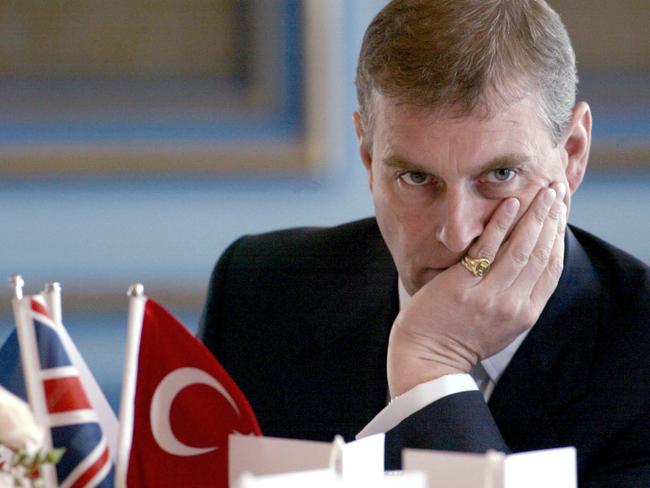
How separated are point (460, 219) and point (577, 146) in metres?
0.25

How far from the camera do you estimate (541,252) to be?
1.48 meters

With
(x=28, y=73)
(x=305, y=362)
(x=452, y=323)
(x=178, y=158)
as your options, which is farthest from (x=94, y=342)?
(x=452, y=323)

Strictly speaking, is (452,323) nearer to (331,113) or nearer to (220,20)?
(331,113)

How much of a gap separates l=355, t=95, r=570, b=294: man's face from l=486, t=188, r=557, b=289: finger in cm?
2

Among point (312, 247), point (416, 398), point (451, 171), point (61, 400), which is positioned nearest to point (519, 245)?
point (451, 171)

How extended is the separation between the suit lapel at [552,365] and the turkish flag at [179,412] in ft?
1.78

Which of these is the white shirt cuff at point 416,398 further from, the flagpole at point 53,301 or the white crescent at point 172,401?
the flagpole at point 53,301

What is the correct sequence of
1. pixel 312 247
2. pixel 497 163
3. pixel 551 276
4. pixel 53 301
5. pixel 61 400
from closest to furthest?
pixel 61 400 < pixel 53 301 < pixel 497 163 < pixel 551 276 < pixel 312 247

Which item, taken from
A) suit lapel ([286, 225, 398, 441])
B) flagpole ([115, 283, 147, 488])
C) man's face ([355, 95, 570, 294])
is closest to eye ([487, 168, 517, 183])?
man's face ([355, 95, 570, 294])

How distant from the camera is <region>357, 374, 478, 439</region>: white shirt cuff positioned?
127 centimetres

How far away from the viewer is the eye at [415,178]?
1437 mm

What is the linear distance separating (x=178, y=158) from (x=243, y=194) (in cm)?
17

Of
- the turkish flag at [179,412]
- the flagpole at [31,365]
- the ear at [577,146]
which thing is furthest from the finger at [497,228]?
the flagpole at [31,365]

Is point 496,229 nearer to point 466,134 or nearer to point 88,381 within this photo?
point 466,134
